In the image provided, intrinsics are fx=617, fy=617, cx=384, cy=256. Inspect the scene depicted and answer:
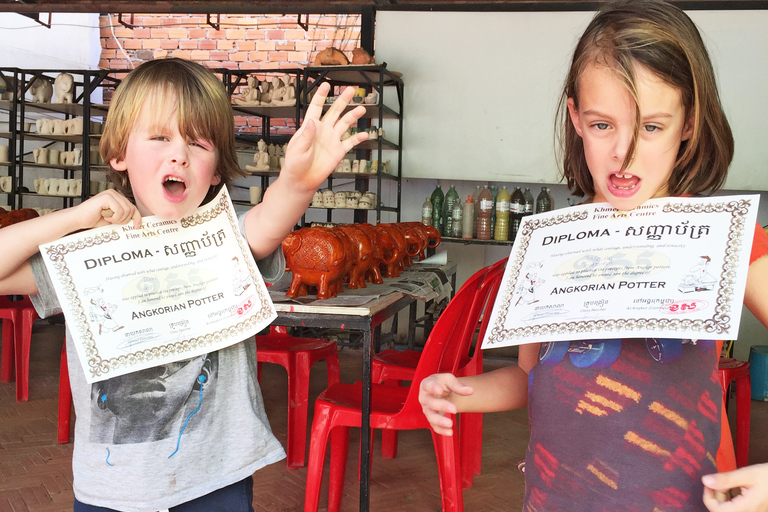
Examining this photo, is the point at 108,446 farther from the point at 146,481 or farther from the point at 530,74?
the point at 530,74

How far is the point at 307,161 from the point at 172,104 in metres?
0.28

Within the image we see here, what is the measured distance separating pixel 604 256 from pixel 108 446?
2.98ft

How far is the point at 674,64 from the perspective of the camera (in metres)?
0.89

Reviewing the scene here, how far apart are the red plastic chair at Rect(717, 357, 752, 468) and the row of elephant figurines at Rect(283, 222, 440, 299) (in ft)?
5.59

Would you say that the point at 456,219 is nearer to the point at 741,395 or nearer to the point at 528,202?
the point at 528,202

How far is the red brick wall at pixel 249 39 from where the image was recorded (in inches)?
260

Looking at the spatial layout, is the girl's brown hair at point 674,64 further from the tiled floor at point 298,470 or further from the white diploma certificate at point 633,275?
the tiled floor at point 298,470

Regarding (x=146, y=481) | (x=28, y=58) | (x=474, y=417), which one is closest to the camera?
(x=146, y=481)

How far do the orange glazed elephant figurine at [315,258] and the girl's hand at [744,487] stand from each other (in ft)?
5.91

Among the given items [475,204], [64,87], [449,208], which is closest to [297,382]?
[449,208]

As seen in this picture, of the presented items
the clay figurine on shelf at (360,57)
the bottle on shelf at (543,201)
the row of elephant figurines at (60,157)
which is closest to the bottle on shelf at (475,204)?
the bottle on shelf at (543,201)

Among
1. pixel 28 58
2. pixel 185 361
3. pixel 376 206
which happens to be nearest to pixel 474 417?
pixel 185 361

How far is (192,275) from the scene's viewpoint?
1.14m

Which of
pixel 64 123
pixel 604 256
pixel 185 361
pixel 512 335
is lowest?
pixel 185 361
